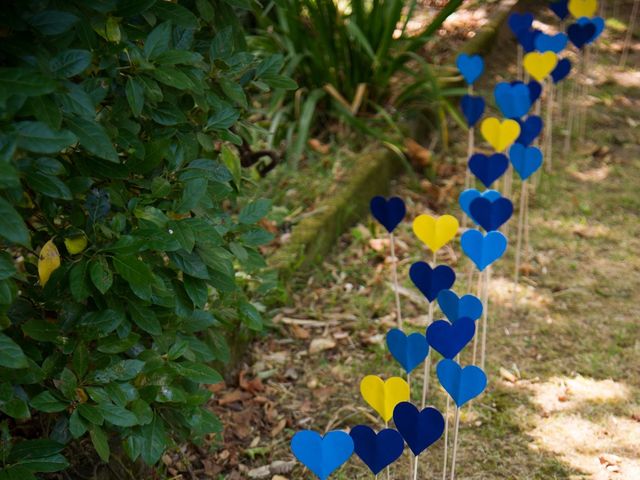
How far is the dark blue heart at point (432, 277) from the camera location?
244 centimetres

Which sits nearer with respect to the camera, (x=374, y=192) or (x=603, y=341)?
(x=603, y=341)

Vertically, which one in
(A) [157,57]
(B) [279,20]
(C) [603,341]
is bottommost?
(C) [603,341]

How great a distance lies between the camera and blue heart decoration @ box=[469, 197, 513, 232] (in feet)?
8.82

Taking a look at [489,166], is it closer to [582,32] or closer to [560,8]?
[582,32]

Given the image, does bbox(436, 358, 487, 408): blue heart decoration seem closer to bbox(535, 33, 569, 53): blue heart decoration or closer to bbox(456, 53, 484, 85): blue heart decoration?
bbox(456, 53, 484, 85): blue heart decoration

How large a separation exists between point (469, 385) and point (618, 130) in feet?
10.3

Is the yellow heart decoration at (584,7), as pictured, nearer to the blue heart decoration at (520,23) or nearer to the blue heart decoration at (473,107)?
the blue heart decoration at (520,23)

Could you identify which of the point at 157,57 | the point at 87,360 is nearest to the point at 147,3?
the point at 157,57

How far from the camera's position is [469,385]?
212cm

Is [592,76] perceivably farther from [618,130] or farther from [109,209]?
[109,209]

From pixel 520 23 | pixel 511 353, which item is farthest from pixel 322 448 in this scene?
pixel 520 23

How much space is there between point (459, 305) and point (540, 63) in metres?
1.73

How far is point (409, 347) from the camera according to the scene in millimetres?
2209

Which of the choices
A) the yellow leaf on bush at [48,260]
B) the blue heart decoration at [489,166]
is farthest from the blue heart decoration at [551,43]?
the yellow leaf on bush at [48,260]
